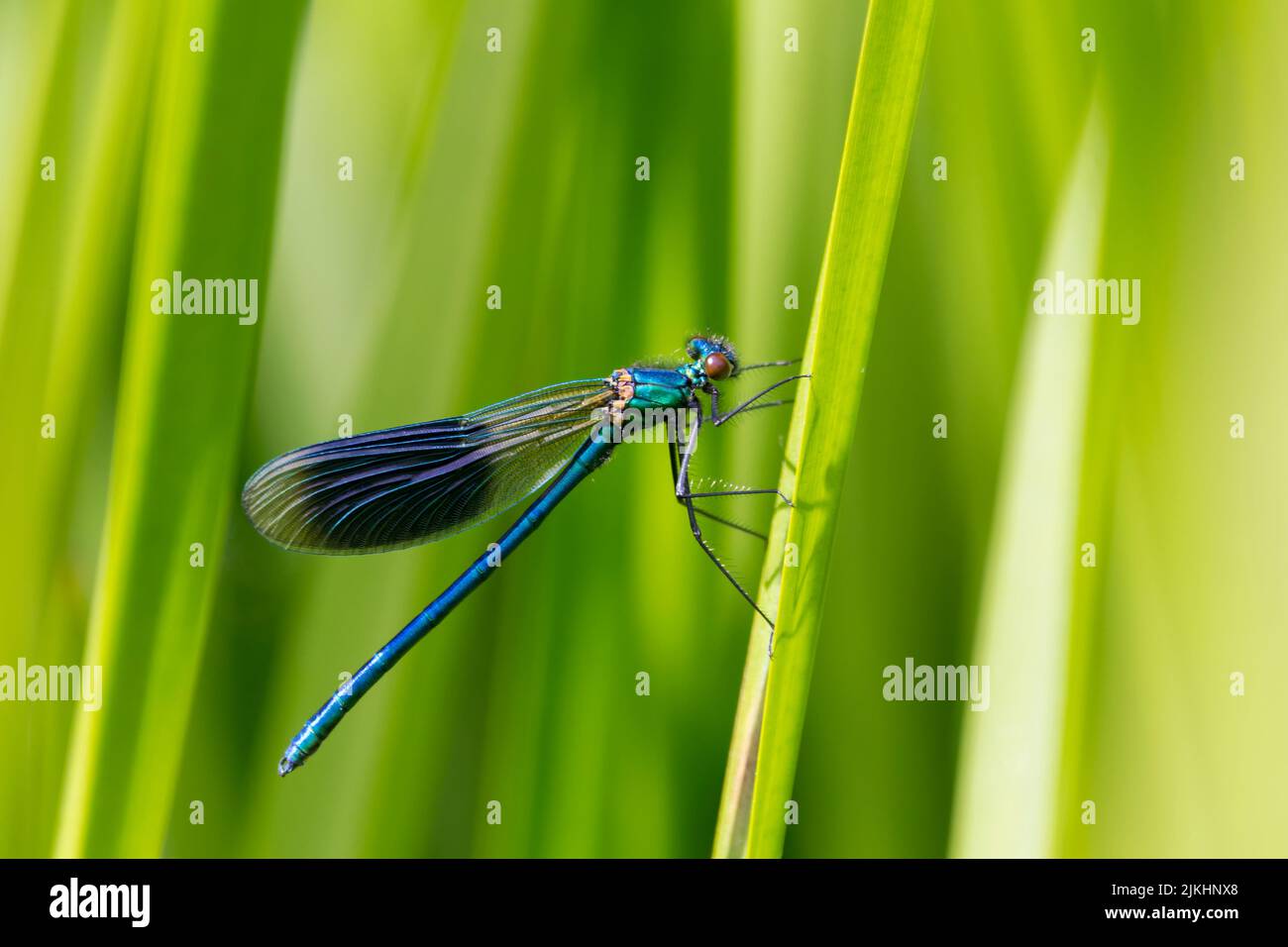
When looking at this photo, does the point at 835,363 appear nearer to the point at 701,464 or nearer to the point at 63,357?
the point at 701,464

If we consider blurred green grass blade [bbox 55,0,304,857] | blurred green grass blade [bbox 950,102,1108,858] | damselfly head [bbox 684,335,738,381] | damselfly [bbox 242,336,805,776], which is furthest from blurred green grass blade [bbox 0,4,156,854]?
blurred green grass blade [bbox 950,102,1108,858]

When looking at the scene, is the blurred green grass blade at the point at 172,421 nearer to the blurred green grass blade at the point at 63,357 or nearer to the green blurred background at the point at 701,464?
the green blurred background at the point at 701,464

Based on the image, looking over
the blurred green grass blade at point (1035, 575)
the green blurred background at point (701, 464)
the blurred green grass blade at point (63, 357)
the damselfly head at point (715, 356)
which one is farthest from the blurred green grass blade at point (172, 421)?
the blurred green grass blade at point (1035, 575)

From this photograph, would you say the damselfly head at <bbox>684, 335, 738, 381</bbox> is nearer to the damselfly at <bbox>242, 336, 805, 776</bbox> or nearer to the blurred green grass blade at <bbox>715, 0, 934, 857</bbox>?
the damselfly at <bbox>242, 336, 805, 776</bbox>

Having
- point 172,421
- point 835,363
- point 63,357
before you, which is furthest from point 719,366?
point 63,357

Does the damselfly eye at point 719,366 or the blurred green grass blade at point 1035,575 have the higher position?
the damselfly eye at point 719,366

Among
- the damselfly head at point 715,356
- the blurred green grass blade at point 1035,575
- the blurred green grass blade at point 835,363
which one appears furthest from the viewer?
the damselfly head at point 715,356
